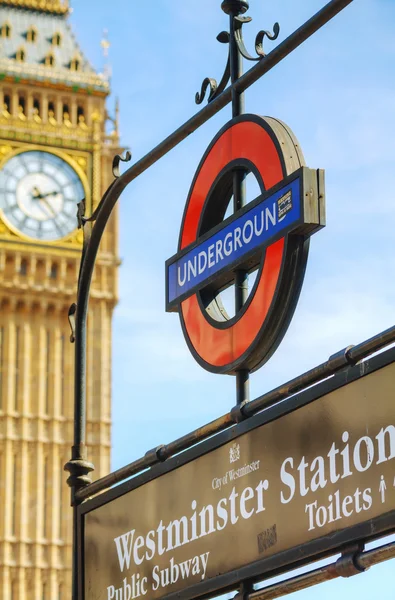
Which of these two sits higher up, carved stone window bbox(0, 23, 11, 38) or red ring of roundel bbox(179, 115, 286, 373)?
carved stone window bbox(0, 23, 11, 38)

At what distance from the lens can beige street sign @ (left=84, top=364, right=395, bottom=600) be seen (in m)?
4.37

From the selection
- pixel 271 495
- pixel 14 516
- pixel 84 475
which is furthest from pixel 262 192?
pixel 14 516

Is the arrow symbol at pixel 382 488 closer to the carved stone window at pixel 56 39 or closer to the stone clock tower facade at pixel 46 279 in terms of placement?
the stone clock tower facade at pixel 46 279

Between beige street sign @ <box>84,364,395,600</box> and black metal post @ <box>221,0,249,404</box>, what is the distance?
383 millimetres

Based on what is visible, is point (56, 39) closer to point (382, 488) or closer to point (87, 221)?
point (87, 221)

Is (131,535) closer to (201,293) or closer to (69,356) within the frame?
(201,293)

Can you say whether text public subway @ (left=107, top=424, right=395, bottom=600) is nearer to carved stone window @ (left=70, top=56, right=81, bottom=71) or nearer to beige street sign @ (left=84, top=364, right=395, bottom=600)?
beige street sign @ (left=84, top=364, right=395, bottom=600)

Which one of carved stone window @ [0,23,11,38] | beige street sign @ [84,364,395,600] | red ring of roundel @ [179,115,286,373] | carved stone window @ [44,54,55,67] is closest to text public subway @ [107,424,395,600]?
beige street sign @ [84,364,395,600]

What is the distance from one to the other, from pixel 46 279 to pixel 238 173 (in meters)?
Answer: 44.5

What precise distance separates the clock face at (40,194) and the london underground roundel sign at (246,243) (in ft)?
144

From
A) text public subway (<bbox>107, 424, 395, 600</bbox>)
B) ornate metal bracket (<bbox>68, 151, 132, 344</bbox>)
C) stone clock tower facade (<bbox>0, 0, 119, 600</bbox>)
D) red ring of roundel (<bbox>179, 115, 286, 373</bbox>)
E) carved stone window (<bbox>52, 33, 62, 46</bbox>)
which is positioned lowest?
text public subway (<bbox>107, 424, 395, 600</bbox>)

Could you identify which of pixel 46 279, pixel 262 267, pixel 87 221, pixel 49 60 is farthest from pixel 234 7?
pixel 49 60

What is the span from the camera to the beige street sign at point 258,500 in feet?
14.3

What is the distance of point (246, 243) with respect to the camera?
542cm
